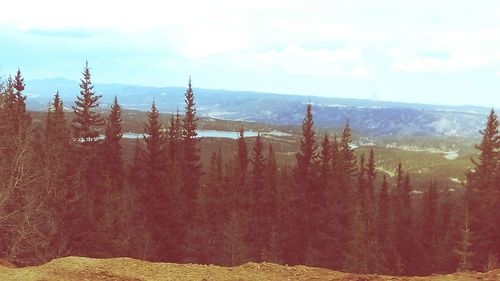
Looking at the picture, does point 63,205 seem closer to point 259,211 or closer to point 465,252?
point 259,211

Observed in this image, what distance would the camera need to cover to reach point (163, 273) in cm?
1734

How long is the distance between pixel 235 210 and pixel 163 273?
34428 mm

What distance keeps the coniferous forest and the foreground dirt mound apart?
20.7m

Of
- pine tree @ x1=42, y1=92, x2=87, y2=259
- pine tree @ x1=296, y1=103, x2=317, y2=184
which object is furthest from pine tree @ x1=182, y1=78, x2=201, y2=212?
pine tree @ x1=42, y1=92, x2=87, y2=259

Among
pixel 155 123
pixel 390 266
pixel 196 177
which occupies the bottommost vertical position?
pixel 390 266

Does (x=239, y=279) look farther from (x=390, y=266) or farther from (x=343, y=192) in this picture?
(x=390, y=266)

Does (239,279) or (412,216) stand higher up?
(239,279)

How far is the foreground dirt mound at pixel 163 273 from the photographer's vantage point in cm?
1658

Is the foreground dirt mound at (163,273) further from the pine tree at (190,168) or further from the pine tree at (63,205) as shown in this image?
the pine tree at (190,168)

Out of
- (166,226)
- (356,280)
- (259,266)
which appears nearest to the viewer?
(356,280)

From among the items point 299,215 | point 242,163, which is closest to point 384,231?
point 299,215

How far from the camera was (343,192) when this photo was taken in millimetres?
50906

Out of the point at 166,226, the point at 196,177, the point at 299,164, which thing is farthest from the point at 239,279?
the point at 196,177

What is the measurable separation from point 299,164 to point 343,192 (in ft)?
20.2
